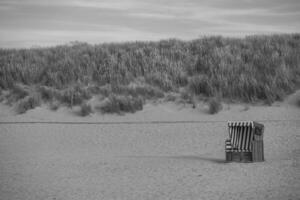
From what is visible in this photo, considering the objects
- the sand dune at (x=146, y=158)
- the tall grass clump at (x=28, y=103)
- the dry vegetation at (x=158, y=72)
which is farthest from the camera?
the tall grass clump at (x=28, y=103)

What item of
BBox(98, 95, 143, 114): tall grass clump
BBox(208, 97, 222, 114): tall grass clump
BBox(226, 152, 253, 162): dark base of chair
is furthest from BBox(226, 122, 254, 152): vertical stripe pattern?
BBox(98, 95, 143, 114): tall grass clump

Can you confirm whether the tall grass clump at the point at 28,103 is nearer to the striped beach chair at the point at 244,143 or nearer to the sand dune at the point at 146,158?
the sand dune at the point at 146,158

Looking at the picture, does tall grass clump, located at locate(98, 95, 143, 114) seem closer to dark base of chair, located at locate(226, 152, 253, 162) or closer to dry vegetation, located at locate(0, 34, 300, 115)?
dry vegetation, located at locate(0, 34, 300, 115)

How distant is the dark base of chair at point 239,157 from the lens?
37.6ft

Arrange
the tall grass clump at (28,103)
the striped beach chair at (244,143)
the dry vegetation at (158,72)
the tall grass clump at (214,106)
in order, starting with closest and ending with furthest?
1. the striped beach chair at (244,143)
2. the tall grass clump at (214,106)
3. the dry vegetation at (158,72)
4. the tall grass clump at (28,103)

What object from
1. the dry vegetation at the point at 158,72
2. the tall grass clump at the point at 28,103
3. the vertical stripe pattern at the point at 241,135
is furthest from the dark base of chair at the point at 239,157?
the tall grass clump at the point at 28,103

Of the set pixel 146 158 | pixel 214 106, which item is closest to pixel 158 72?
pixel 214 106

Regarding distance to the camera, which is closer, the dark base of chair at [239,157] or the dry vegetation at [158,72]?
the dark base of chair at [239,157]

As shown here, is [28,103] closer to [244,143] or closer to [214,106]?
[214,106]

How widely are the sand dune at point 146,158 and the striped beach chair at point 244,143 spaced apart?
0.84 ft

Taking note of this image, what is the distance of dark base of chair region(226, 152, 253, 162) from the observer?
1146 cm

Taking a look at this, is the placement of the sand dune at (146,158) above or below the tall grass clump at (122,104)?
below

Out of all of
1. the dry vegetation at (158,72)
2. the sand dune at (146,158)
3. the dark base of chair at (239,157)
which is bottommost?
the sand dune at (146,158)

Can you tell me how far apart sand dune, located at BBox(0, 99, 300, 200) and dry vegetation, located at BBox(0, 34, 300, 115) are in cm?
71
